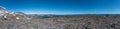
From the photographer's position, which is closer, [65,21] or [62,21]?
[62,21]

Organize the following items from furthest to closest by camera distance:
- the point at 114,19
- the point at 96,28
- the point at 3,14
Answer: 1. the point at 3,14
2. the point at 114,19
3. the point at 96,28

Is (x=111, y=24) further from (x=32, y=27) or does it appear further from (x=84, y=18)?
(x=32, y=27)

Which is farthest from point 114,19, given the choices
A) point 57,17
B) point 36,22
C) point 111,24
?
point 36,22

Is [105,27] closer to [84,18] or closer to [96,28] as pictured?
[96,28]

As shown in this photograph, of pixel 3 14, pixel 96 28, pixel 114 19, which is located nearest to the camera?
pixel 96 28

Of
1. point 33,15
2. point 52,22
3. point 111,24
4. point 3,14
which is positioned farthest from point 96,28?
point 3,14

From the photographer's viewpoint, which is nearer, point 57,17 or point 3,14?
point 57,17
